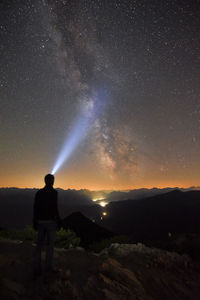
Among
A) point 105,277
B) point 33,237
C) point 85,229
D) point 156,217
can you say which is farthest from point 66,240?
point 156,217

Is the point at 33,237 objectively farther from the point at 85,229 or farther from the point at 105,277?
the point at 85,229

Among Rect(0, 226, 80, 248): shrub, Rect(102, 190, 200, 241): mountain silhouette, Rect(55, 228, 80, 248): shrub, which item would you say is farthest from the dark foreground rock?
Rect(102, 190, 200, 241): mountain silhouette

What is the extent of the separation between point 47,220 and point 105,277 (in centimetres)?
198

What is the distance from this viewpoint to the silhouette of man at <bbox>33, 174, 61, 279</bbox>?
402cm

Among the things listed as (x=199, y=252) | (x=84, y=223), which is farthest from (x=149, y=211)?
(x=199, y=252)

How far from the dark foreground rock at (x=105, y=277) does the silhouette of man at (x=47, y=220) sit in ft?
1.54

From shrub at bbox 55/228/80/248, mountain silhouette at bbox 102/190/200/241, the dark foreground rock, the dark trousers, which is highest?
the dark trousers

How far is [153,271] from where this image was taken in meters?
5.38

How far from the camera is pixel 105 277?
14.4 feet

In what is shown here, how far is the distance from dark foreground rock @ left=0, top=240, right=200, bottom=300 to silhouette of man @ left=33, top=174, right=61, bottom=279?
0.47 meters

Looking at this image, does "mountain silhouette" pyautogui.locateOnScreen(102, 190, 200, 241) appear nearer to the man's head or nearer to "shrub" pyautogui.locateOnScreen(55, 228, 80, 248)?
"shrub" pyautogui.locateOnScreen(55, 228, 80, 248)

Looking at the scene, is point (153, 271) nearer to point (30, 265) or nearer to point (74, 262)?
point (74, 262)

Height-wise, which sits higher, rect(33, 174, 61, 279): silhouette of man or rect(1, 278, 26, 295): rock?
rect(33, 174, 61, 279): silhouette of man

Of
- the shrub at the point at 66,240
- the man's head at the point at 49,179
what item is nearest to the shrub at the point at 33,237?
the shrub at the point at 66,240
